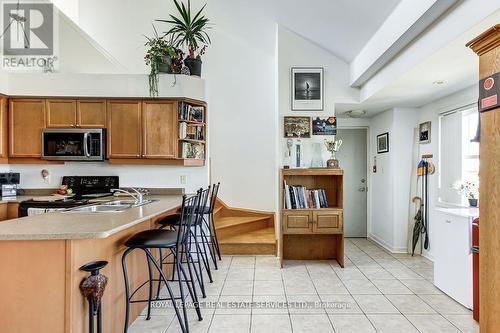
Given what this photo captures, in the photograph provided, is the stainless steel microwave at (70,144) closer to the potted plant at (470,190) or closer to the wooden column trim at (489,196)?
the wooden column trim at (489,196)

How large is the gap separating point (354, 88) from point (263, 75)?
1790 millimetres

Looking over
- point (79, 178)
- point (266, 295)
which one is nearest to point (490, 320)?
point (266, 295)

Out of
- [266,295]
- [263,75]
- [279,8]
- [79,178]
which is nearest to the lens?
[266,295]

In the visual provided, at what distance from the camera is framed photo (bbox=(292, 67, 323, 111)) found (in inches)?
163

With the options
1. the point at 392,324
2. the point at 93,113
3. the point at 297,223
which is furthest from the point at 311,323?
the point at 93,113

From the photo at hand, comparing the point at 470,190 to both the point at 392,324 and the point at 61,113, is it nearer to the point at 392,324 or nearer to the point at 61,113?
the point at 392,324

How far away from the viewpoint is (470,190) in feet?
10.5

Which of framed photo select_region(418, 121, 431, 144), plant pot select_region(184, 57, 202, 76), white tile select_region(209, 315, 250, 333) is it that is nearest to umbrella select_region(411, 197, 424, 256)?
framed photo select_region(418, 121, 431, 144)

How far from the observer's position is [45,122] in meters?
3.86

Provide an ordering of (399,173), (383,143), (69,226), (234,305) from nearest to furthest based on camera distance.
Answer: (69,226) → (234,305) → (399,173) → (383,143)

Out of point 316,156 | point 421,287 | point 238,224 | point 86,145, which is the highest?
point 86,145

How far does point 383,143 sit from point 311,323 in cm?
333

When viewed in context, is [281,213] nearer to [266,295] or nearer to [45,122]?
[266,295]

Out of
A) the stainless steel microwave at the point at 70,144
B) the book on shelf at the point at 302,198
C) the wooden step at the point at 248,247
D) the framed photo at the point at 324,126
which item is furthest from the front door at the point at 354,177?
the stainless steel microwave at the point at 70,144
